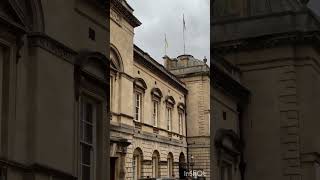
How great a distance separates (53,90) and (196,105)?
16cm

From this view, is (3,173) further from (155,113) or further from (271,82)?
(271,82)

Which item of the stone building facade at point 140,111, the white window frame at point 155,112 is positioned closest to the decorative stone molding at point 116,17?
the stone building facade at point 140,111

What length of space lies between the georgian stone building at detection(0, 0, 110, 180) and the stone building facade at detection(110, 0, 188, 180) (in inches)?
0.6

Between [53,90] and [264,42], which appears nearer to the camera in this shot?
[53,90]

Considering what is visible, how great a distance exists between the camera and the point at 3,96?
0.75 meters

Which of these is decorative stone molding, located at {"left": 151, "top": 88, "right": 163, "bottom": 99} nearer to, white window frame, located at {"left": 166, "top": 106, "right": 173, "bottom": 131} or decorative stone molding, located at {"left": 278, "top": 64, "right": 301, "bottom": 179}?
white window frame, located at {"left": 166, "top": 106, "right": 173, "bottom": 131}

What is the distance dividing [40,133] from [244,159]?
226 mm

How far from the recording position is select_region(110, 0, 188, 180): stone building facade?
0.75 metres

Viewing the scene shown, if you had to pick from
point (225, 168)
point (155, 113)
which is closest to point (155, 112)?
point (155, 113)

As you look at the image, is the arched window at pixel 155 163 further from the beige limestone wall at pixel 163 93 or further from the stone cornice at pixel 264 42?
the stone cornice at pixel 264 42

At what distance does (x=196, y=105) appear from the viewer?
80cm

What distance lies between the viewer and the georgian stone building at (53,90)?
74cm

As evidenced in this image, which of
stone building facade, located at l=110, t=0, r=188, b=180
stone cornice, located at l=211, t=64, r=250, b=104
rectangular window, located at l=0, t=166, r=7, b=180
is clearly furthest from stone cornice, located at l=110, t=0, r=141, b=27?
rectangular window, located at l=0, t=166, r=7, b=180

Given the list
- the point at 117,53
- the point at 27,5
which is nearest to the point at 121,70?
the point at 117,53
